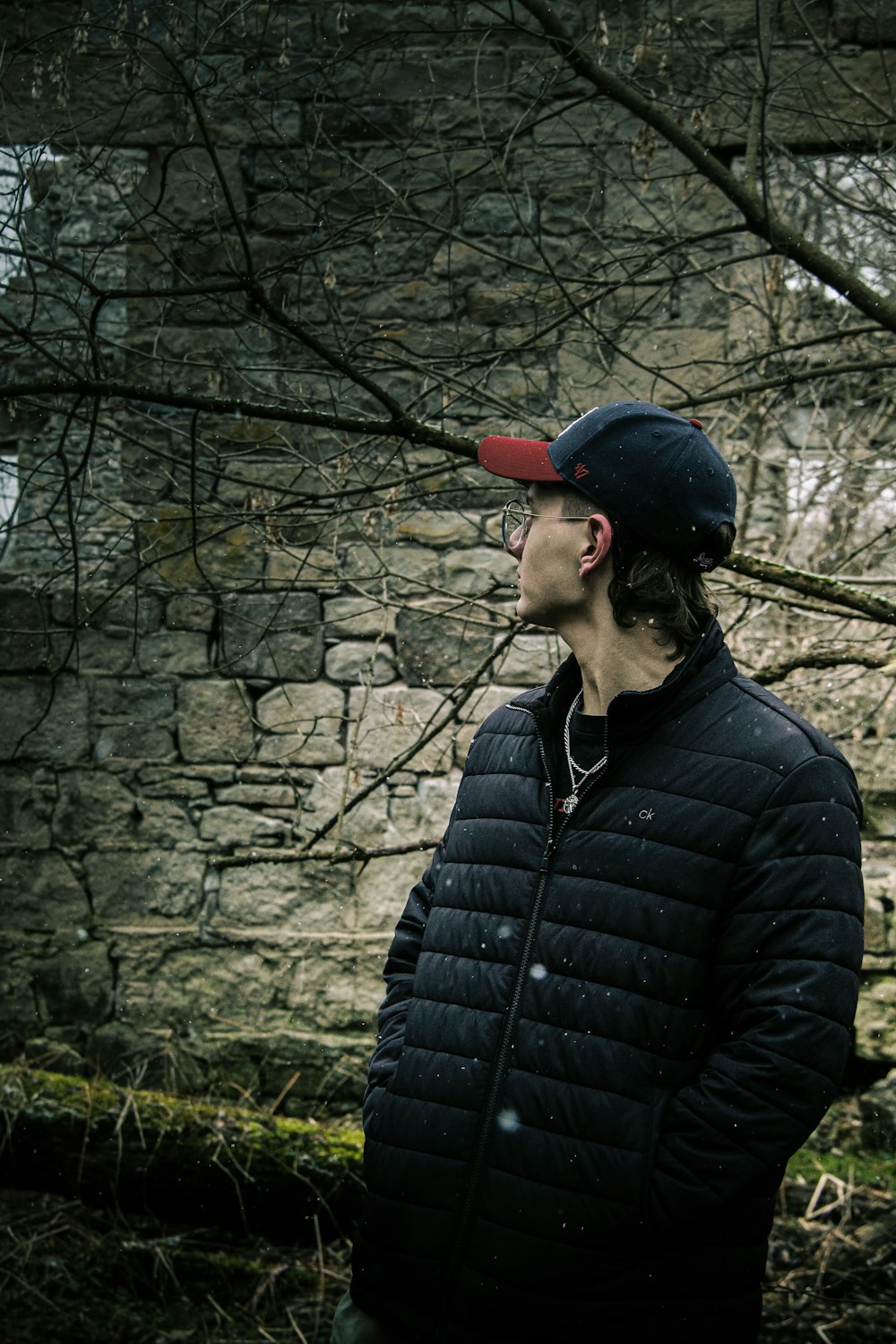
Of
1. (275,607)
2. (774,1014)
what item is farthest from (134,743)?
(774,1014)

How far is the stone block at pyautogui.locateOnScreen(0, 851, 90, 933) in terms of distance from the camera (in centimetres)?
421

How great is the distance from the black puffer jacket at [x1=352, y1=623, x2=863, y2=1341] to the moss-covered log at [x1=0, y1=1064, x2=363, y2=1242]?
2055 mm

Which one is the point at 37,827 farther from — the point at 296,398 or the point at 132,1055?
the point at 296,398

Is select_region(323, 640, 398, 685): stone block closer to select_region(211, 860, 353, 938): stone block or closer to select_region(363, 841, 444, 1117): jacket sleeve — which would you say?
select_region(211, 860, 353, 938): stone block

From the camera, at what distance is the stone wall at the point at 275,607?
13.3 feet

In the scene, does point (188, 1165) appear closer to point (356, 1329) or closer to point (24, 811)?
point (24, 811)

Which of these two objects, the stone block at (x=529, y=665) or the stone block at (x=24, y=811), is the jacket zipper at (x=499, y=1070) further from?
the stone block at (x=24, y=811)

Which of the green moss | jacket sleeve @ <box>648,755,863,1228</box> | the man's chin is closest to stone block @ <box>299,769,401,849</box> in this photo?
the green moss

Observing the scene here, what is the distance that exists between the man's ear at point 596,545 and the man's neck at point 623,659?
9 centimetres

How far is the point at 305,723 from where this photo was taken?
4.19 meters

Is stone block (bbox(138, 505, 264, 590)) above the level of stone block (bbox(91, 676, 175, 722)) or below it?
above

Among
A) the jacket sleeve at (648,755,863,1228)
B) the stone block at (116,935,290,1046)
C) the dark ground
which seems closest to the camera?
the jacket sleeve at (648,755,863,1228)

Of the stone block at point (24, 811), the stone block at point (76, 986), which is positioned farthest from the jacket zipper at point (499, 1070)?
the stone block at point (24, 811)

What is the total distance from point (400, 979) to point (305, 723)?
2.48 metres
